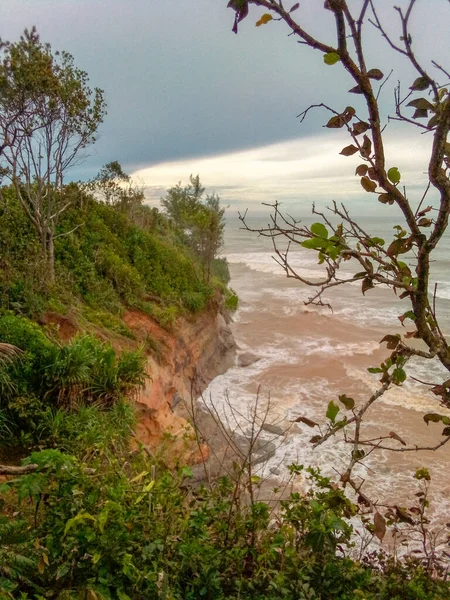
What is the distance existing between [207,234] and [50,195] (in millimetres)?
7312

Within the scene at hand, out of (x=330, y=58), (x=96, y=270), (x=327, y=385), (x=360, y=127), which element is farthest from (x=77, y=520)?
(x=327, y=385)

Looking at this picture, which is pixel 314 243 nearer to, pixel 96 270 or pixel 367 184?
pixel 367 184

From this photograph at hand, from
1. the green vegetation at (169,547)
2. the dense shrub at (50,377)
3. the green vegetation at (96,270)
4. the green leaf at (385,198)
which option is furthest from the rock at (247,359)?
the green leaf at (385,198)

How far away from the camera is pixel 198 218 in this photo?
14992 mm

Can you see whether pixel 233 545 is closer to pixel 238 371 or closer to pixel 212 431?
pixel 212 431

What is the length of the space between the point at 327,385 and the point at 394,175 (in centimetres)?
1153

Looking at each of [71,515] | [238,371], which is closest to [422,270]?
[71,515]

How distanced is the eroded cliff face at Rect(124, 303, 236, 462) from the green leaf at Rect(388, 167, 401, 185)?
140 inches

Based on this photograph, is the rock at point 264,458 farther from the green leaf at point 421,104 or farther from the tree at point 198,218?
the tree at point 198,218

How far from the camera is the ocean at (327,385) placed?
8.26 m

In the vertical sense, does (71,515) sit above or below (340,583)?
above

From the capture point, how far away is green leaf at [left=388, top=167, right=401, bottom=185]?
1408 millimetres

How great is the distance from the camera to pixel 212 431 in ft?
29.9

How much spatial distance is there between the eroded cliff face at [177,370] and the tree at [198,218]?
101 inches
